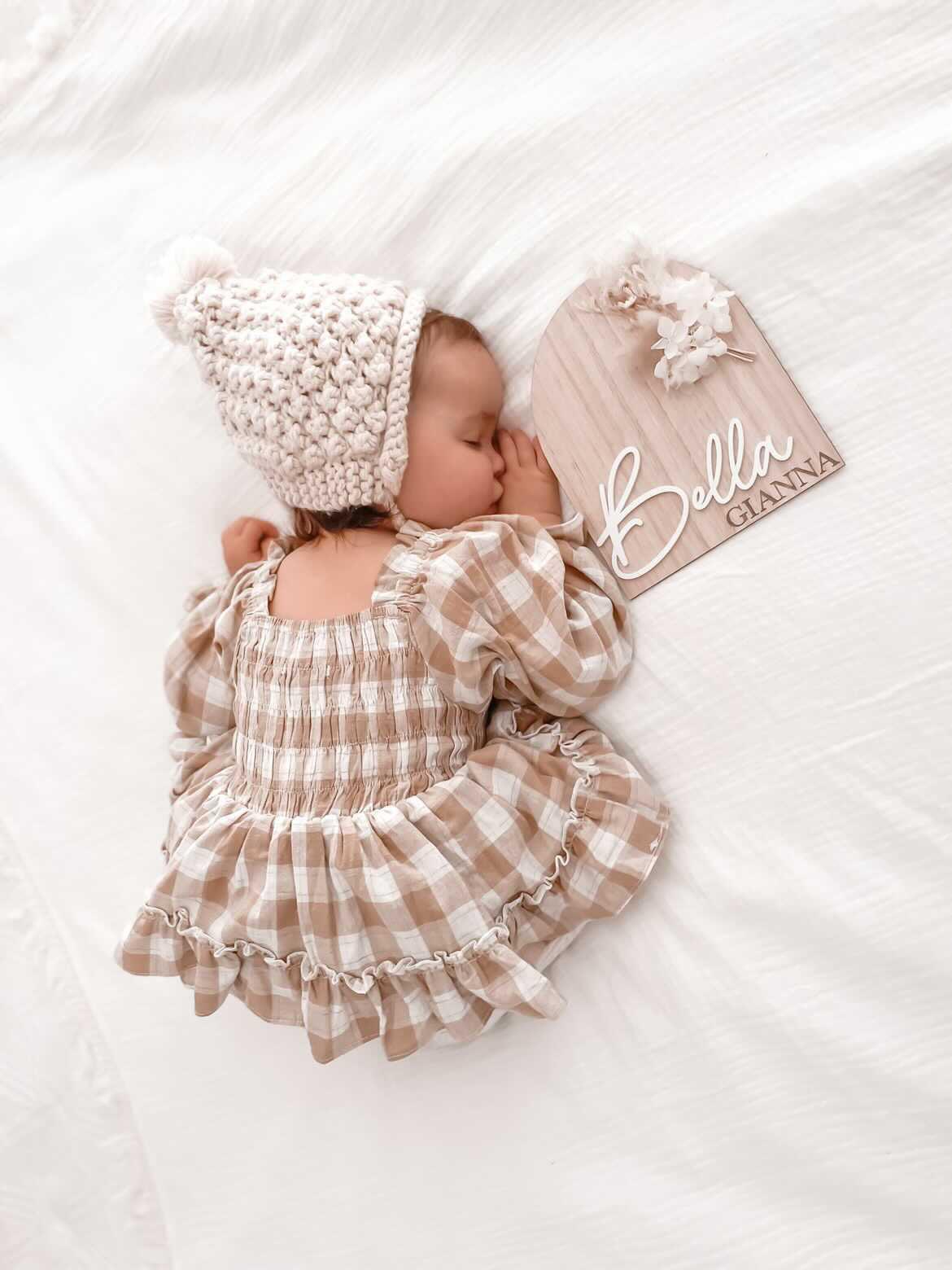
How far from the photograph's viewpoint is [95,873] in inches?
54.1

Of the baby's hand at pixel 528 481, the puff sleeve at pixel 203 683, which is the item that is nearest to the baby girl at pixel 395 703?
the baby's hand at pixel 528 481

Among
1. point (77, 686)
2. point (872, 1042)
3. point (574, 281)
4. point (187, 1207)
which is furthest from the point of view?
point (77, 686)

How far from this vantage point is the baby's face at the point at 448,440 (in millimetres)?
1062

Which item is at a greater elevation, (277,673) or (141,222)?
(141,222)

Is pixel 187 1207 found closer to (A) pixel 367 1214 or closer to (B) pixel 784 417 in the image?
(A) pixel 367 1214

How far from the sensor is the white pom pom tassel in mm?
1075

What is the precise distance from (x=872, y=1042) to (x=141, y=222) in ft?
4.18

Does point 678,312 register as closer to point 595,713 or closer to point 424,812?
point 595,713

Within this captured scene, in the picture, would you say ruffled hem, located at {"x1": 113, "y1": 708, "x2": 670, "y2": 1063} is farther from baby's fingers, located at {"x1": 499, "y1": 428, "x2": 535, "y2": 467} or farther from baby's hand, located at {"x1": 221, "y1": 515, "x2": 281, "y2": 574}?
baby's hand, located at {"x1": 221, "y1": 515, "x2": 281, "y2": 574}

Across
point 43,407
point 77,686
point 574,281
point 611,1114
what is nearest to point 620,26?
point 574,281

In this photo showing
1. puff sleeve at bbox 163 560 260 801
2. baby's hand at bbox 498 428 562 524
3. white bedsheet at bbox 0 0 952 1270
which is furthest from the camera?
puff sleeve at bbox 163 560 260 801

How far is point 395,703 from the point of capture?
3.48ft

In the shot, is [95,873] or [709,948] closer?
[709,948]

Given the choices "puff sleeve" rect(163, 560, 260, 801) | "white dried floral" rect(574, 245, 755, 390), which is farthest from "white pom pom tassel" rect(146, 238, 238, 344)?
"white dried floral" rect(574, 245, 755, 390)
